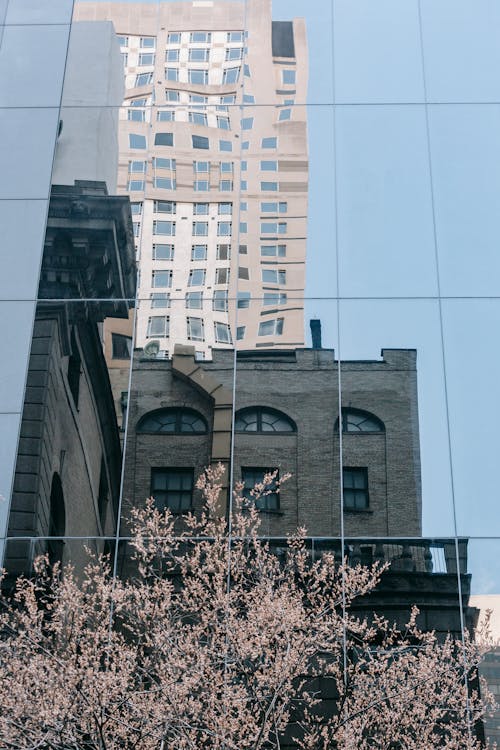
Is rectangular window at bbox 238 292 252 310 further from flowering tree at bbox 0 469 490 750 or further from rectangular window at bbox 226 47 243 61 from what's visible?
rectangular window at bbox 226 47 243 61

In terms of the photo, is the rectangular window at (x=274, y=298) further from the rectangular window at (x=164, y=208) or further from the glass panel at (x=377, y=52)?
the glass panel at (x=377, y=52)

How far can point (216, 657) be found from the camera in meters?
18.5

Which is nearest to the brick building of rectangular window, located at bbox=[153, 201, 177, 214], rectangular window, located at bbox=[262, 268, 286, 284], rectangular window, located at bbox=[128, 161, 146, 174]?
rectangular window, located at bbox=[262, 268, 286, 284]

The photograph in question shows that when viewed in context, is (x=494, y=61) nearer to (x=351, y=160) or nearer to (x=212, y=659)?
(x=351, y=160)

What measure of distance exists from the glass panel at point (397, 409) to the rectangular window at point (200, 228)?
3.55m

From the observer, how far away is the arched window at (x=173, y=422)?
2180 centimetres

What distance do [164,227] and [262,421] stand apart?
521 centimetres

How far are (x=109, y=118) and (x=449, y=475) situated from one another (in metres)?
11.5

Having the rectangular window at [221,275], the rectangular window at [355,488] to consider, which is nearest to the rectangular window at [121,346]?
the rectangular window at [221,275]

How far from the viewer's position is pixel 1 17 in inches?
1046

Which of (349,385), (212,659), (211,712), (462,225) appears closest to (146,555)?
(212,659)

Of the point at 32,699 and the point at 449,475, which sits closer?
the point at 32,699

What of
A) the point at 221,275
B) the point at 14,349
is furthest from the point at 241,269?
the point at 14,349

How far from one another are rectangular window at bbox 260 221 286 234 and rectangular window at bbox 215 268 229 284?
1.24 meters
